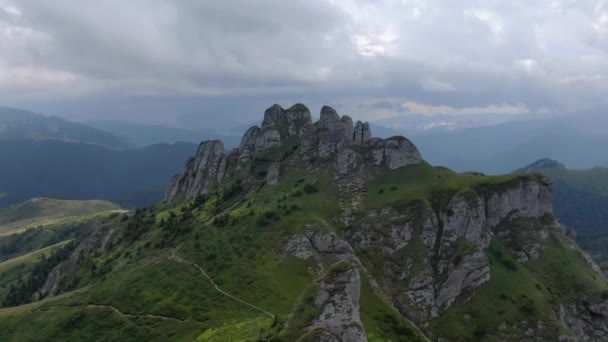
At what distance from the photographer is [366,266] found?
11344 cm

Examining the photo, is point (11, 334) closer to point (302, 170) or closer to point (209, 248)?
point (209, 248)

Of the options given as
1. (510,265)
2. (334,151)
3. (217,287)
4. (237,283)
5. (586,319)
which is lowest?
(586,319)

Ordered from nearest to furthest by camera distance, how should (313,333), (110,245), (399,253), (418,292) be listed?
(313,333)
(418,292)
(399,253)
(110,245)

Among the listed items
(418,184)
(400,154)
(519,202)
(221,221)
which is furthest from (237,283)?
(519,202)

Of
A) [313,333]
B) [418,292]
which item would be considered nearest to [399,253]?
[418,292]

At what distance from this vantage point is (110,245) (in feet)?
586

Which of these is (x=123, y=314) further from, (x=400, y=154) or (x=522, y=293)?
(x=400, y=154)

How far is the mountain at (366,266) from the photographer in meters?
93.9

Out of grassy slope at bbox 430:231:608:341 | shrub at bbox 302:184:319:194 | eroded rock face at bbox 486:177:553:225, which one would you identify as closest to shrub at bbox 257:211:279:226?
shrub at bbox 302:184:319:194

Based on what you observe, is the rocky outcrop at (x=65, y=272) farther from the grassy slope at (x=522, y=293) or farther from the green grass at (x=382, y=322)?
the grassy slope at (x=522, y=293)

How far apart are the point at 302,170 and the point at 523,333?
87208mm

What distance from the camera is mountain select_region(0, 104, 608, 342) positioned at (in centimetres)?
9388

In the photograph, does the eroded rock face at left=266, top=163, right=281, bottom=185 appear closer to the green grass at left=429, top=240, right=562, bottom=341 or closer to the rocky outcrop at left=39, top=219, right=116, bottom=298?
the rocky outcrop at left=39, top=219, right=116, bottom=298

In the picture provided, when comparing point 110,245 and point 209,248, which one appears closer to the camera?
point 209,248
